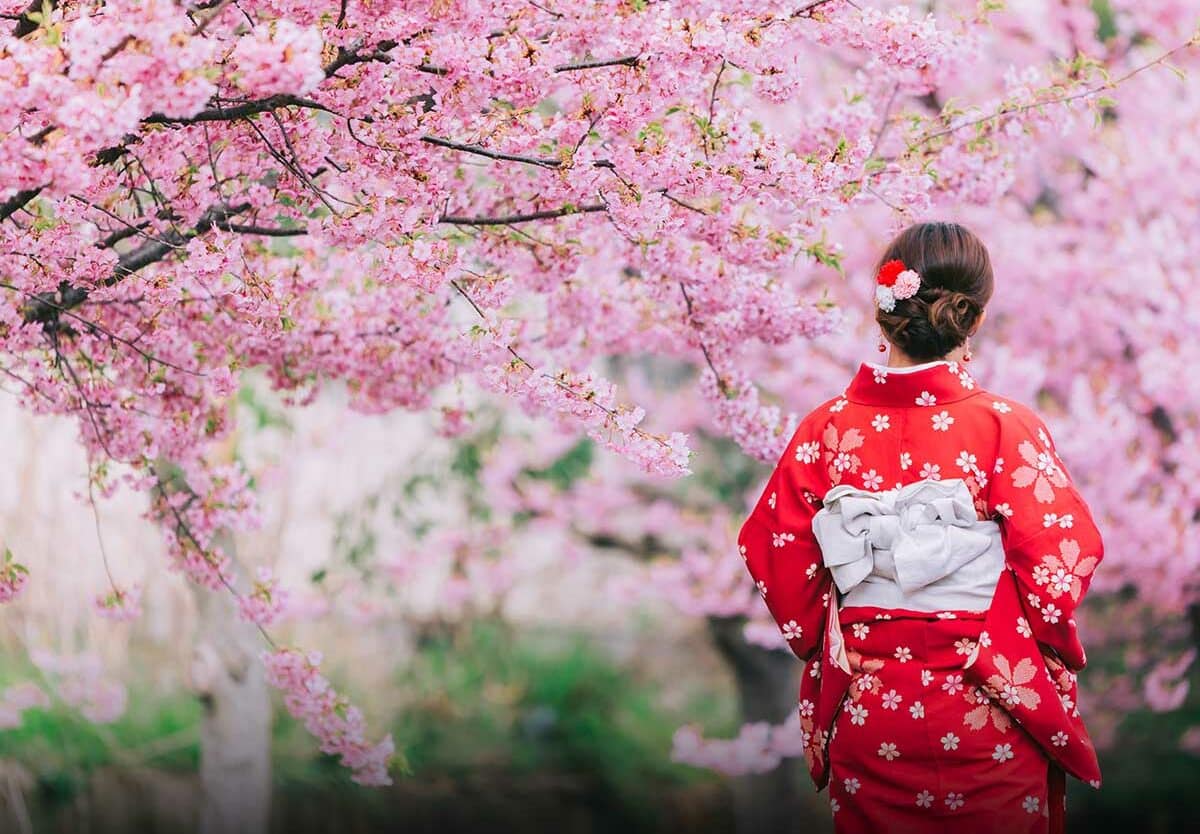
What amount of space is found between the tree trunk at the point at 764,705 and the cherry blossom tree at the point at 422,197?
329cm

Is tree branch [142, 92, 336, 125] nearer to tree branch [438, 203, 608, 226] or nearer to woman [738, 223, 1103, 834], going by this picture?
tree branch [438, 203, 608, 226]

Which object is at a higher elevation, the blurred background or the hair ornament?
the blurred background

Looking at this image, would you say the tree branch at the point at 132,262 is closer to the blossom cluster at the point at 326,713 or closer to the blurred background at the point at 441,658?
the blossom cluster at the point at 326,713

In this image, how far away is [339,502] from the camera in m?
6.85

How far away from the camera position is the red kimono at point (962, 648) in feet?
6.90

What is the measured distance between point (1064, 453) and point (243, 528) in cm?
297

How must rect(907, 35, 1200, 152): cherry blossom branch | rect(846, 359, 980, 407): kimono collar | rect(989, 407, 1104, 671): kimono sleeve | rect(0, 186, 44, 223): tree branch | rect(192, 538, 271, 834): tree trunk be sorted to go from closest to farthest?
rect(0, 186, 44, 223): tree branch → rect(989, 407, 1104, 671): kimono sleeve → rect(846, 359, 980, 407): kimono collar → rect(907, 35, 1200, 152): cherry blossom branch → rect(192, 538, 271, 834): tree trunk

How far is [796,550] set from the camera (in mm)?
2281

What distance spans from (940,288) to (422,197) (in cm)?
88

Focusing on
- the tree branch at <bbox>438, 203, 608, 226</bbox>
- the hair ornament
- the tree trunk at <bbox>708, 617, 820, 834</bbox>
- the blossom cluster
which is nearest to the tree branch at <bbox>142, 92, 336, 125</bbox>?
the tree branch at <bbox>438, 203, 608, 226</bbox>

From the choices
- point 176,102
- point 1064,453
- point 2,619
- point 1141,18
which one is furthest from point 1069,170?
point 2,619

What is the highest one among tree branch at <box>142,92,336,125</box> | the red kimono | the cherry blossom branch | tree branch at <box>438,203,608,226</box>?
the cherry blossom branch

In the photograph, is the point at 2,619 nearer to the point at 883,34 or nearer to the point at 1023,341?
the point at 1023,341

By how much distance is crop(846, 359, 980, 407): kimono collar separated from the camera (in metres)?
2.19
